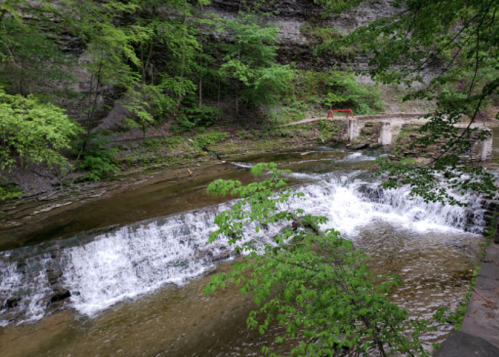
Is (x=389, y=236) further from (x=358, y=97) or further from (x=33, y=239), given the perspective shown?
(x=358, y=97)

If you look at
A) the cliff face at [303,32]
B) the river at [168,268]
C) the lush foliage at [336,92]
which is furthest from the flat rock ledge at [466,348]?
the cliff face at [303,32]

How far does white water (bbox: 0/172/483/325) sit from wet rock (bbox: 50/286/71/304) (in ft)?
0.28

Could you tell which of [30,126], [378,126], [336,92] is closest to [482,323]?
[30,126]

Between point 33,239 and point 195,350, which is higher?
point 33,239

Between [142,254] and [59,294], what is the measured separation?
181cm

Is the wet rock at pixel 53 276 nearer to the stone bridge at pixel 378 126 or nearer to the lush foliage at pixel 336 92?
the stone bridge at pixel 378 126

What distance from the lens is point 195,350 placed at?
4.02 metres

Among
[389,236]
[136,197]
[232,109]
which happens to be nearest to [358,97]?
[232,109]

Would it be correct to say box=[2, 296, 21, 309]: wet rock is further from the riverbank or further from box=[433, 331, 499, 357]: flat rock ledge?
box=[433, 331, 499, 357]: flat rock ledge

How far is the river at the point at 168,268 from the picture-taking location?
4.34 m

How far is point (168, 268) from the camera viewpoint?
6410mm

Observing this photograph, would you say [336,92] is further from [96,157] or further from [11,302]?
[11,302]

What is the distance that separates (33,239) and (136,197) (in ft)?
10.3

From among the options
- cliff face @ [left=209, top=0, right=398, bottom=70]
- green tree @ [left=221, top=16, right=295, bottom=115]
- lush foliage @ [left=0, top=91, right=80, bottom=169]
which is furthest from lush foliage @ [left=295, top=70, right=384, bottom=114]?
lush foliage @ [left=0, top=91, right=80, bottom=169]
